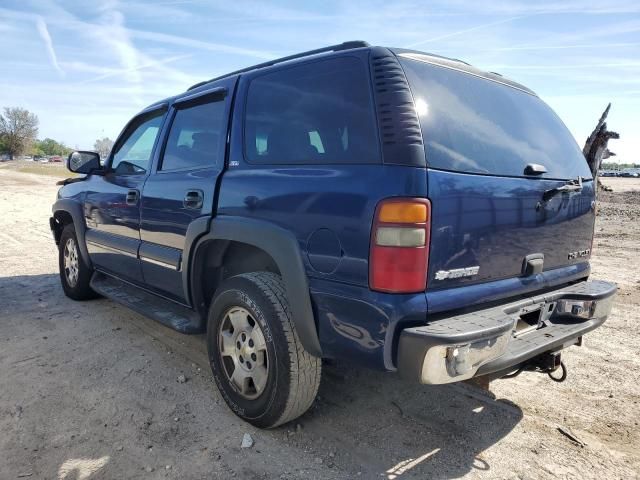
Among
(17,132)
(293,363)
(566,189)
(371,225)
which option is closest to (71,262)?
(293,363)

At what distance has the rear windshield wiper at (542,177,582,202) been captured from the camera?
260 cm

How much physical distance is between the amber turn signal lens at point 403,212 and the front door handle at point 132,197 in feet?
7.90

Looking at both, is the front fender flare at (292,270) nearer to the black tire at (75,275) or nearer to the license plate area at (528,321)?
the license plate area at (528,321)

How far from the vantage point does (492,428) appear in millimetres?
2787

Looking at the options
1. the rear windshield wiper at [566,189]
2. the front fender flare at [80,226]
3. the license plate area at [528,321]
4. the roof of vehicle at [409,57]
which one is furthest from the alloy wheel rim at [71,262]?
the rear windshield wiper at [566,189]

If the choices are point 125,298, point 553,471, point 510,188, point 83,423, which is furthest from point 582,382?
point 125,298

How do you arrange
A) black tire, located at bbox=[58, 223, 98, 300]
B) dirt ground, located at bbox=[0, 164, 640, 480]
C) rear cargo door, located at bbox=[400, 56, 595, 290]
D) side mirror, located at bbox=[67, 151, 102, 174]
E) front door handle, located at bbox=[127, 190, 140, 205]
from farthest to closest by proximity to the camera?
black tire, located at bbox=[58, 223, 98, 300] < side mirror, located at bbox=[67, 151, 102, 174] < front door handle, located at bbox=[127, 190, 140, 205] < dirt ground, located at bbox=[0, 164, 640, 480] < rear cargo door, located at bbox=[400, 56, 595, 290]

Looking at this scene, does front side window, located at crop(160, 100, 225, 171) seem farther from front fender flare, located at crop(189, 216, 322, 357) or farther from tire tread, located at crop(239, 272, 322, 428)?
tire tread, located at crop(239, 272, 322, 428)

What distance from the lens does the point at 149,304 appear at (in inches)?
148

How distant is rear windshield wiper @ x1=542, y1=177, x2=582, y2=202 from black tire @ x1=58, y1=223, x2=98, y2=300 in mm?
4240

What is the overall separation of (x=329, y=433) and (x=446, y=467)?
0.66m

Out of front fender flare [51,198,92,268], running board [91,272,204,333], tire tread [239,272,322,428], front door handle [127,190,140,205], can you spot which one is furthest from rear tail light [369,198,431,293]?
front fender flare [51,198,92,268]

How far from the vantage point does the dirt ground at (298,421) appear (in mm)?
2434

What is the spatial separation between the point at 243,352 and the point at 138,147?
2307mm
